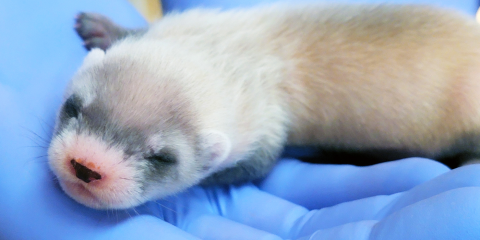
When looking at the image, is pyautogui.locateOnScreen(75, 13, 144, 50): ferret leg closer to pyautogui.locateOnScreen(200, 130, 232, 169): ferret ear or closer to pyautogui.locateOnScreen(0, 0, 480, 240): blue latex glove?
pyautogui.locateOnScreen(0, 0, 480, 240): blue latex glove

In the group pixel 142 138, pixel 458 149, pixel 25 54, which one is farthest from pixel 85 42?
pixel 458 149

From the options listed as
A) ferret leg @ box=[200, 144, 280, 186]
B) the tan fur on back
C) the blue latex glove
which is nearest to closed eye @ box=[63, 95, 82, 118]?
the blue latex glove

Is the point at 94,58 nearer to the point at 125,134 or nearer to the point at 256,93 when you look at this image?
the point at 125,134

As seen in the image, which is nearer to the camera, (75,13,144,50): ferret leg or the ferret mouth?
the ferret mouth

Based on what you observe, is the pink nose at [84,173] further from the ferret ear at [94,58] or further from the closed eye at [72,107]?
the ferret ear at [94,58]

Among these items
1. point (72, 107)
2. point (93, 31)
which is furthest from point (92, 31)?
point (72, 107)

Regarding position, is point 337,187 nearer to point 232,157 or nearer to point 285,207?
point 285,207
